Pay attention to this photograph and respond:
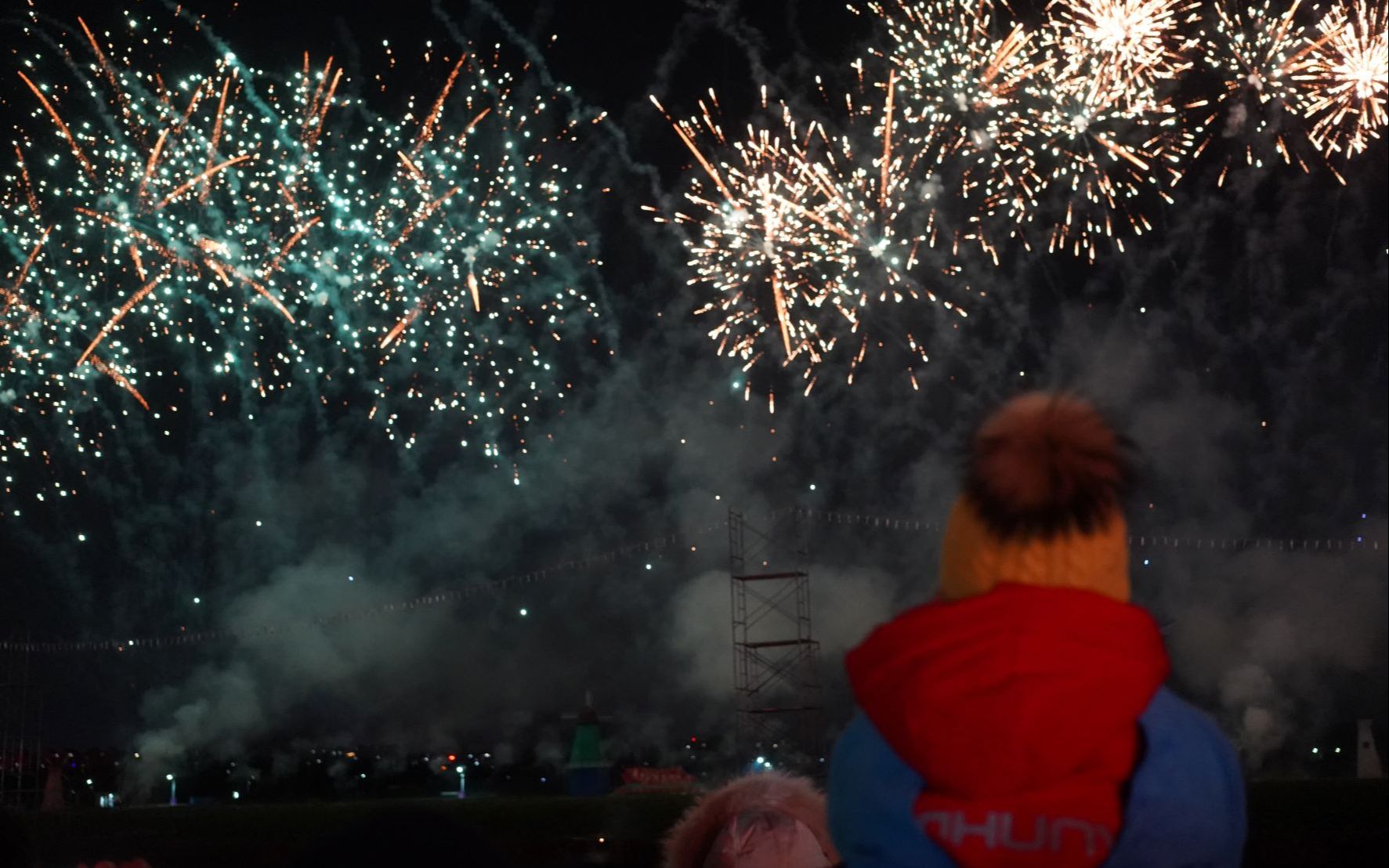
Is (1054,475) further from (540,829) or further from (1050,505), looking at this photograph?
(540,829)

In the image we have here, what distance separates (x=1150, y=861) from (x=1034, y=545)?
41 centimetres

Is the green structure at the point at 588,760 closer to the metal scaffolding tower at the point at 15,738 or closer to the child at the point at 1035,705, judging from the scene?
the metal scaffolding tower at the point at 15,738

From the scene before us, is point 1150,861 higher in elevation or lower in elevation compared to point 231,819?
higher

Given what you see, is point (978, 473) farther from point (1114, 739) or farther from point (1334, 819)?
point (1334, 819)

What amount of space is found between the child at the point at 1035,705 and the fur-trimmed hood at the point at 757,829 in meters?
1.31

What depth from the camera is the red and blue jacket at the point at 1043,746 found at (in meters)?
1.85

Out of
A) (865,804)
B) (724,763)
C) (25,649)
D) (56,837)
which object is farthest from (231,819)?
(724,763)

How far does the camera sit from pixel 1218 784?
6.31 feet

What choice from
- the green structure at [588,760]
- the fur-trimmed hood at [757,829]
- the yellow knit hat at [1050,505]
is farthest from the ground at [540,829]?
the green structure at [588,760]

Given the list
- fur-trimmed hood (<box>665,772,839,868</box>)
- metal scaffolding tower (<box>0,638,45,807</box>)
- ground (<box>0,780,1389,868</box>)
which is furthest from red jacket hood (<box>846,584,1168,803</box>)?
metal scaffolding tower (<box>0,638,45,807</box>)

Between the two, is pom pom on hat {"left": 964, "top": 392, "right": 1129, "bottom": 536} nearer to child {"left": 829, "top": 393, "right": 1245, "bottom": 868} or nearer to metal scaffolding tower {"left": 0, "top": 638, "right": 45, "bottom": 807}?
child {"left": 829, "top": 393, "right": 1245, "bottom": 868}

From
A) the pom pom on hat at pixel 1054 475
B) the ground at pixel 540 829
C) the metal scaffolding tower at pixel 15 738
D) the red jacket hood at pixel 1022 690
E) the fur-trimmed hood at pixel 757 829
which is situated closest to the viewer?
the red jacket hood at pixel 1022 690

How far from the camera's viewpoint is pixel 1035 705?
72.6 inches

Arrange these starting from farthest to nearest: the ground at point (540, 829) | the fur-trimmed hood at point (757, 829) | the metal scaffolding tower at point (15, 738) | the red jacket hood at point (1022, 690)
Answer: the metal scaffolding tower at point (15, 738) < the ground at point (540, 829) < the fur-trimmed hood at point (757, 829) < the red jacket hood at point (1022, 690)
